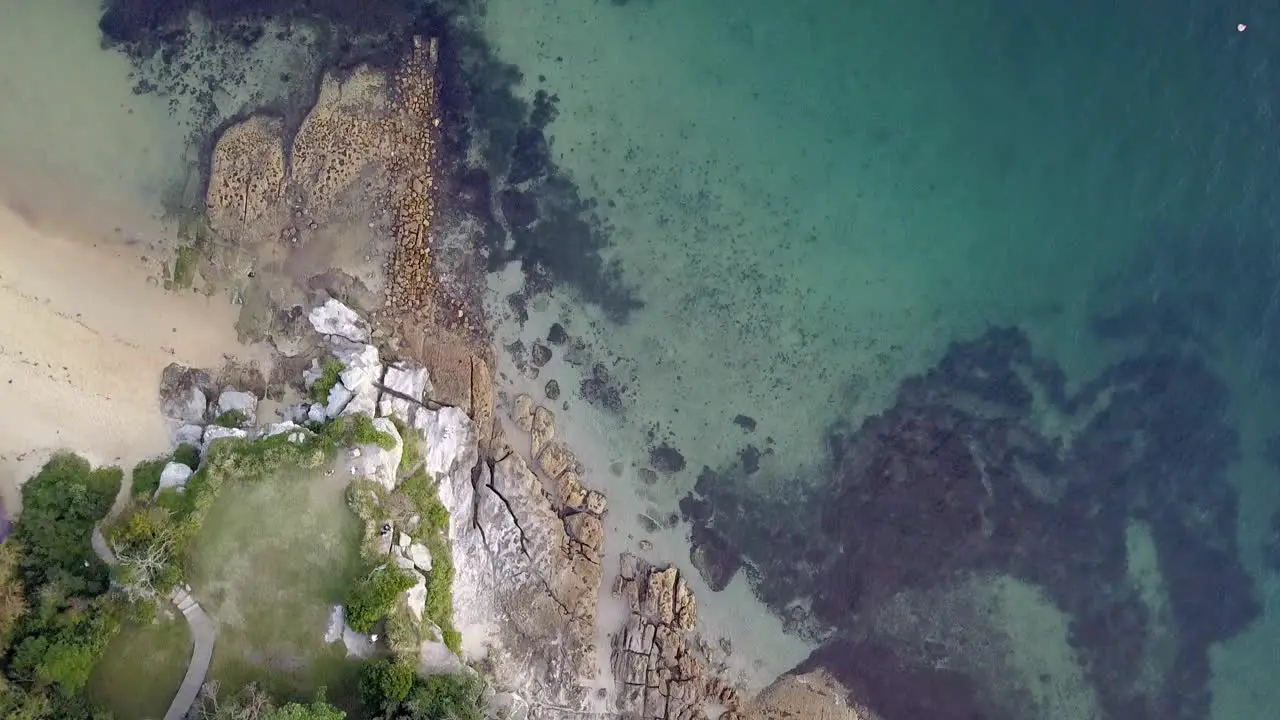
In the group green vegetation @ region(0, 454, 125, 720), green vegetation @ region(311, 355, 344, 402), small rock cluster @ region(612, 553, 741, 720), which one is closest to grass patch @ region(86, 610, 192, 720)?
green vegetation @ region(0, 454, 125, 720)

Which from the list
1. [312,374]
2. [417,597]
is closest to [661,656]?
[417,597]

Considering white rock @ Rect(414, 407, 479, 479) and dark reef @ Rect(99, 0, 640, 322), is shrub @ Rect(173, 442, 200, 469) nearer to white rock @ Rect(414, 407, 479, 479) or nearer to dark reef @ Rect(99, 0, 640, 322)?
white rock @ Rect(414, 407, 479, 479)

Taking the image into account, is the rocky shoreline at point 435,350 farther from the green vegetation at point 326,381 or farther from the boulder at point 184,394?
the boulder at point 184,394

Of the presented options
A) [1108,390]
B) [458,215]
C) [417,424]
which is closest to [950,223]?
[1108,390]

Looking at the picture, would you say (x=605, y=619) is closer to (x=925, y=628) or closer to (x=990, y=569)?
(x=925, y=628)

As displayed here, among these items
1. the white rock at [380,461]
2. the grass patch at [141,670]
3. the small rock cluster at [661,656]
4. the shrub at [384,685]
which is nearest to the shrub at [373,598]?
the shrub at [384,685]

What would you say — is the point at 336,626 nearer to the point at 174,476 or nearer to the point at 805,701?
the point at 174,476

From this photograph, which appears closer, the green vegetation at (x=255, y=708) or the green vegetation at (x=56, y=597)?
the green vegetation at (x=255, y=708)
